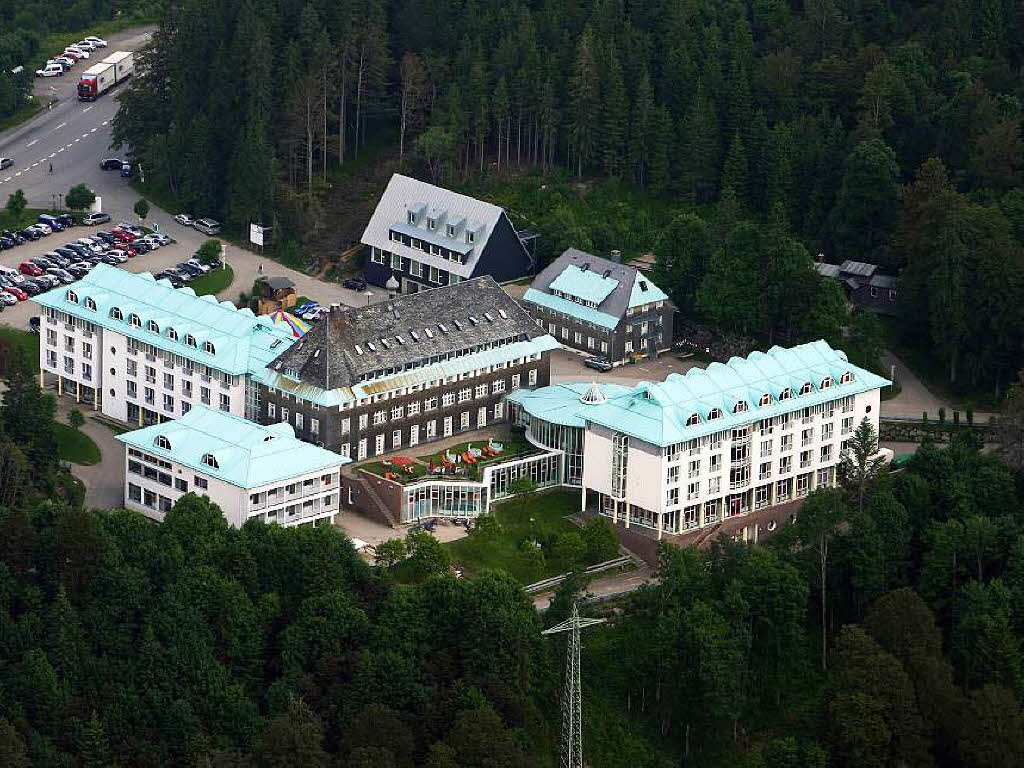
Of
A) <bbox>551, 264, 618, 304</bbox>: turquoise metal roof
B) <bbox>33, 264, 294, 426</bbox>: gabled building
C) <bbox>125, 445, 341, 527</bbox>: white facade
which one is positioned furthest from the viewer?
<bbox>551, 264, 618, 304</bbox>: turquoise metal roof

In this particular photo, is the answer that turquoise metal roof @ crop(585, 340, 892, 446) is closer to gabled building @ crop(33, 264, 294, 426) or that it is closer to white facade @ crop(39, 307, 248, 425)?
gabled building @ crop(33, 264, 294, 426)

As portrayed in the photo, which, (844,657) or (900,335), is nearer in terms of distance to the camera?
A: (844,657)

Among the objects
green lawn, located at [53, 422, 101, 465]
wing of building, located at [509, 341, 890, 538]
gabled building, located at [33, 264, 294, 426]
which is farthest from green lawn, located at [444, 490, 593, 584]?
green lawn, located at [53, 422, 101, 465]

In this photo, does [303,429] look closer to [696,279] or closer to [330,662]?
[330,662]

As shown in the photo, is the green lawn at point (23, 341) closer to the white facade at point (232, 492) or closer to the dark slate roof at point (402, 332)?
the white facade at point (232, 492)

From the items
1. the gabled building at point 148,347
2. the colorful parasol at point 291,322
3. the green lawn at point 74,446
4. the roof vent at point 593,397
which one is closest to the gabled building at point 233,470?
the gabled building at point 148,347

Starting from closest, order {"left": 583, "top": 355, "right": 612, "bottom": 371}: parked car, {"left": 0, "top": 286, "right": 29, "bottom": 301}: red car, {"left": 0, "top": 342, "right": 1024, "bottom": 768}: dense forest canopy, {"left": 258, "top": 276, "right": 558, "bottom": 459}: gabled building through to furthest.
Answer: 1. {"left": 0, "top": 342, "right": 1024, "bottom": 768}: dense forest canopy
2. {"left": 258, "top": 276, "right": 558, "bottom": 459}: gabled building
3. {"left": 583, "top": 355, "right": 612, "bottom": 371}: parked car
4. {"left": 0, "top": 286, "right": 29, "bottom": 301}: red car

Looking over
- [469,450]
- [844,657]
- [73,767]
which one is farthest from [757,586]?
[73,767]
